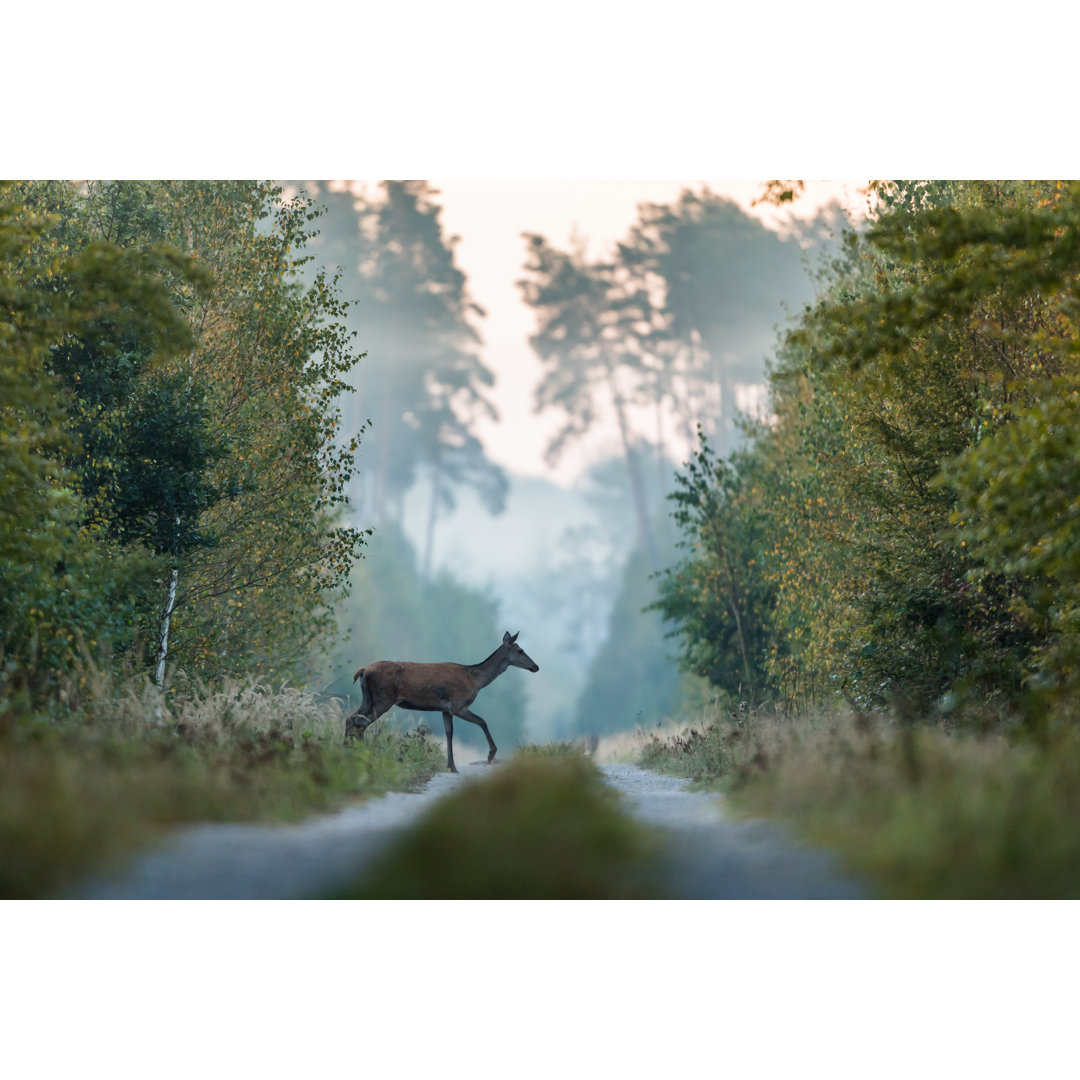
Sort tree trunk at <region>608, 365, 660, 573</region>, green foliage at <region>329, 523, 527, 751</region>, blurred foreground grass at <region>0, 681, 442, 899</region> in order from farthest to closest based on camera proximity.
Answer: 1. green foliage at <region>329, 523, 527, 751</region>
2. tree trunk at <region>608, 365, 660, 573</region>
3. blurred foreground grass at <region>0, 681, 442, 899</region>

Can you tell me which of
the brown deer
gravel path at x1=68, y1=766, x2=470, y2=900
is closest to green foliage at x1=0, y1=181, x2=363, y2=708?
the brown deer

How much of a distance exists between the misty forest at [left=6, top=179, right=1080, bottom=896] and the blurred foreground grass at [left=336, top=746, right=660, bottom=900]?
0.24 m

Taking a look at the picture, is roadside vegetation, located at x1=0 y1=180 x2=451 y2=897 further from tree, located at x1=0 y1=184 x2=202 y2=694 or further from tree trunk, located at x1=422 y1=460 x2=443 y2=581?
tree trunk, located at x1=422 y1=460 x2=443 y2=581

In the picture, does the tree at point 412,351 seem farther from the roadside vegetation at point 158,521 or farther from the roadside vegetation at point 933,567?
the roadside vegetation at point 933,567

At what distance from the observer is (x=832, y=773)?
7.72 meters

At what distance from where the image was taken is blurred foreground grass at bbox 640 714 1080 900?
6316 millimetres

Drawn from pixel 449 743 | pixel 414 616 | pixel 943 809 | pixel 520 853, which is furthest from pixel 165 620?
pixel 414 616

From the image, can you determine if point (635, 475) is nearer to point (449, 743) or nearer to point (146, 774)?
point (449, 743)

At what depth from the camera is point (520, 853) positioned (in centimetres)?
655

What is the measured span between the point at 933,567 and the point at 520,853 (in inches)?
242

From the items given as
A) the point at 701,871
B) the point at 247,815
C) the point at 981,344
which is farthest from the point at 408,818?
the point at 981,344

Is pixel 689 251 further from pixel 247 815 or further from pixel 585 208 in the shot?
pixel 247 815

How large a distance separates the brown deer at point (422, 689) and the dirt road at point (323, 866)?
16.8ft

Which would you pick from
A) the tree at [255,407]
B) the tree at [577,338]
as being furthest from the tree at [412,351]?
the tree at [255,407]
